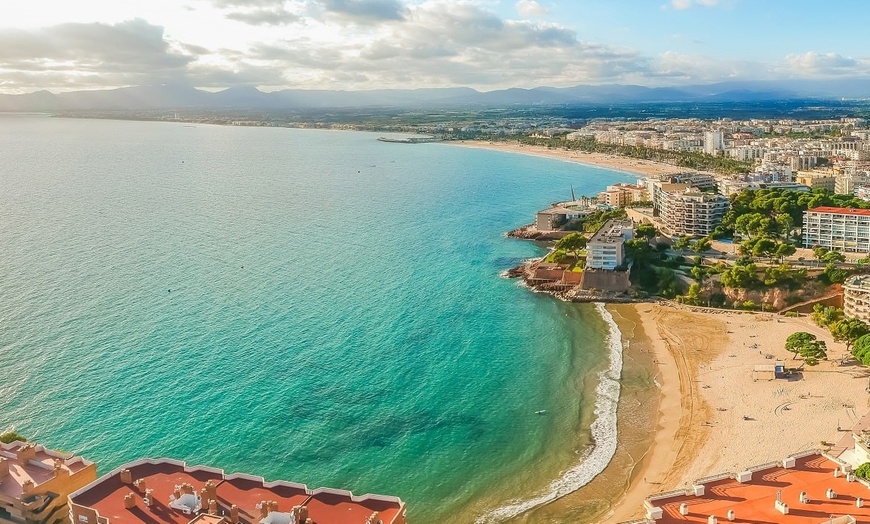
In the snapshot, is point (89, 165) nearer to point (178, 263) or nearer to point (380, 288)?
point (178, 263)

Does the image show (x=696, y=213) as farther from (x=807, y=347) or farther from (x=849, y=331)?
(x=807, y=347)

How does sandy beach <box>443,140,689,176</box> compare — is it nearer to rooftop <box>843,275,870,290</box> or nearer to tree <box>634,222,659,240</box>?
tree <box>634,222,659,240</box>

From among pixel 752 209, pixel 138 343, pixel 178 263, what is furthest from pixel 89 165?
pixel 752 209

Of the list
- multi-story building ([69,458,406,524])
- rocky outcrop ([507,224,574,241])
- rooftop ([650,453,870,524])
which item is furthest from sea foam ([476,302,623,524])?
rocky outcrop ([507,224,574,241])

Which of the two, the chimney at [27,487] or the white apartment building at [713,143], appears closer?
the chimney at [27,487]

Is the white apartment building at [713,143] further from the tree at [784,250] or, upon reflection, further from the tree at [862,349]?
the tree at [862,349]

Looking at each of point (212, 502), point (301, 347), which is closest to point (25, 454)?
point (212, 502)

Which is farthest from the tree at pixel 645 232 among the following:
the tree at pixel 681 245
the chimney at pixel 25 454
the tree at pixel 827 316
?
the chimney at pixel 25 454
